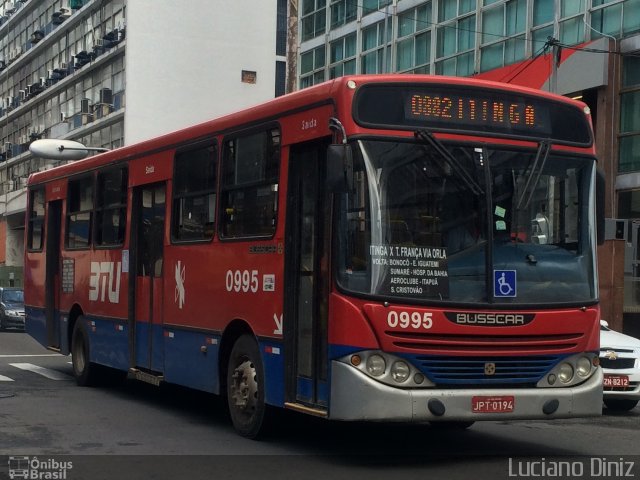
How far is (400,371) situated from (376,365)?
0.20 meters

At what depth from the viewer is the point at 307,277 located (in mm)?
9609

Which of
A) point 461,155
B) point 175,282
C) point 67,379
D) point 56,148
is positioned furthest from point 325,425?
point 56,148

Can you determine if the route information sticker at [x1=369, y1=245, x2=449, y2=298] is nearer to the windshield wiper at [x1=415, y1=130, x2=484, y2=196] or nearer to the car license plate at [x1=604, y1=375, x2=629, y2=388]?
the windshield wiper at [x1=415, y1=130, x2=484, y2=196]

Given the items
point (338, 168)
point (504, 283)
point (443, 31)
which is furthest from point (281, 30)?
point (338, 168)

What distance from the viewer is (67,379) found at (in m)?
17.0

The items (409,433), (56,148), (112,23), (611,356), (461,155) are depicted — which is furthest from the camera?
(112,23)

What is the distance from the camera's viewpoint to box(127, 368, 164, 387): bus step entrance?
12.9 meters

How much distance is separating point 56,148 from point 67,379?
735 inches

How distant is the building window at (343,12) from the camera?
40.6 meters

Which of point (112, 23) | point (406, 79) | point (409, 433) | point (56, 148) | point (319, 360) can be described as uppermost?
point (112, 23)

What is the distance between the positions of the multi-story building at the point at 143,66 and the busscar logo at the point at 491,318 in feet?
139

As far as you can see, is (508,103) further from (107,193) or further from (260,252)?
(107,193)

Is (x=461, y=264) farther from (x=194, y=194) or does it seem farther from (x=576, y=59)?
(x=576, y=59)

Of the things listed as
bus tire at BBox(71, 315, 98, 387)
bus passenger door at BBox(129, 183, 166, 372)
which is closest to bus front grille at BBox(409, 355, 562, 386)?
bus passenger door at BBox(129, 183, 166, 372)
